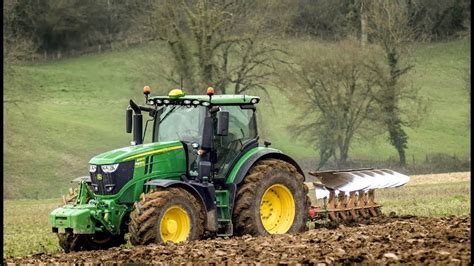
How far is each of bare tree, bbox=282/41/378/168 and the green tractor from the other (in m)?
31.5

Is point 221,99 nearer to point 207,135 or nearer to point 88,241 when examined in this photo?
point 207,135

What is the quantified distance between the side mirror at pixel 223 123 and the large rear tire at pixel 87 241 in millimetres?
2137

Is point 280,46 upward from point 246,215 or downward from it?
upward

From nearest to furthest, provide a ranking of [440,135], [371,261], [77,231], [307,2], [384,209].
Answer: [371,261] < [77,231] < [384,209] < [307,2] < [440,135]

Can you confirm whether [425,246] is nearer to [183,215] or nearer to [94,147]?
[183,215]

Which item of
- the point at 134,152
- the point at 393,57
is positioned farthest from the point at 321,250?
the point at 393,57

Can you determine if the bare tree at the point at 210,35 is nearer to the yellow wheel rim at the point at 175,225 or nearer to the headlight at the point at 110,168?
the headlight at the point at 110,168

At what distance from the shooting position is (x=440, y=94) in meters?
59.9

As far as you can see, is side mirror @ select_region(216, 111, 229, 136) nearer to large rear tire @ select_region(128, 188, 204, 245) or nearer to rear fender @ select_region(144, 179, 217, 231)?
rear fender @ select_region(144, 179, 217, 231)

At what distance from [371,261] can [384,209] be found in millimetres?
12202

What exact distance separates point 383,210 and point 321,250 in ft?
34.6

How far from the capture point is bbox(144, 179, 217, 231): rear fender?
13481mm

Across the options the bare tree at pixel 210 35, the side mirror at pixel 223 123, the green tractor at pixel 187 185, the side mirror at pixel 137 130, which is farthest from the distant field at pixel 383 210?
the bare tree at pixel 210 35

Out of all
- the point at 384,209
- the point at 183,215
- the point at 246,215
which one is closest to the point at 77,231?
the point at 183,215
